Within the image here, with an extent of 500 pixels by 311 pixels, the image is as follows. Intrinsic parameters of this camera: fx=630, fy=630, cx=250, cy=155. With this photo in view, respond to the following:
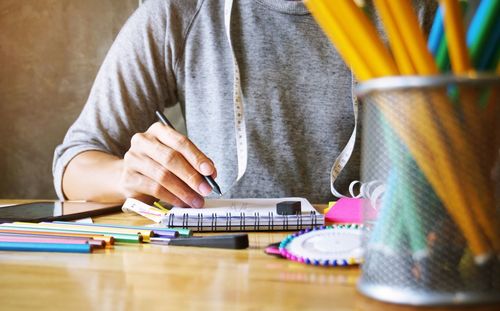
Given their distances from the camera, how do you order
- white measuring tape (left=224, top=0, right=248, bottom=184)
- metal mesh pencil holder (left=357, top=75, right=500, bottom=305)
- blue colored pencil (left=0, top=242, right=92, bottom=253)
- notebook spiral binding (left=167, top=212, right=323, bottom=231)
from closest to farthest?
1. metal mesh pencil holder (left=357, top=75, right=500, bottom=305)
2. blue colored pencil (left=0, top=242, right=92, bottom=253)
3. notebook spiral binding (left=167, top=212, right=323, bottom=231)
4. white measuring tape (left=224, top=0, right=248, bottom=184)

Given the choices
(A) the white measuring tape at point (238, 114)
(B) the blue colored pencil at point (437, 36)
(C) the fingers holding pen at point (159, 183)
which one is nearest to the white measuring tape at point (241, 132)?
(A) the white measuring tape at point (238, 114)

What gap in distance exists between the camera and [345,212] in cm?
77

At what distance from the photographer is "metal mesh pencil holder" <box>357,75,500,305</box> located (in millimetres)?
364

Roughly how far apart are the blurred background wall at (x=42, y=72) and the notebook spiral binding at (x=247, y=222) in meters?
1.54

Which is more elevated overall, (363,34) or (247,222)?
(363,34)

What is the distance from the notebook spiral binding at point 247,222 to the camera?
708mm

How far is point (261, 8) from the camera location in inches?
52.2

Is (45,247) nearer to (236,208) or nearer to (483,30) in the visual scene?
(236,208)

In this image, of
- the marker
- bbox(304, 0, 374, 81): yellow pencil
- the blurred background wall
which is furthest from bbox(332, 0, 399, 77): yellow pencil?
the blurred background wall

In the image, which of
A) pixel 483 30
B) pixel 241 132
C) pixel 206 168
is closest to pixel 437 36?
pixel 483 30

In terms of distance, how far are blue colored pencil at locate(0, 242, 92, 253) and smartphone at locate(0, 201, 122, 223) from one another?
15 cm

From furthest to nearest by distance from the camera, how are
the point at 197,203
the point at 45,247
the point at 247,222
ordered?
the point at 197,203, the point at 247,222, the point at 45,247

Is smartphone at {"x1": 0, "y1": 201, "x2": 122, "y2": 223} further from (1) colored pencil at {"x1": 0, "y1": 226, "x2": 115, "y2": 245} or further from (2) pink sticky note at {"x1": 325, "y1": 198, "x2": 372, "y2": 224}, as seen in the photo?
(2) pink sticky note at {"x1": 325, "y1": 198, "x2": 372, "y2": 224}

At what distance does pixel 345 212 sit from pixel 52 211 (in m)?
0.40
